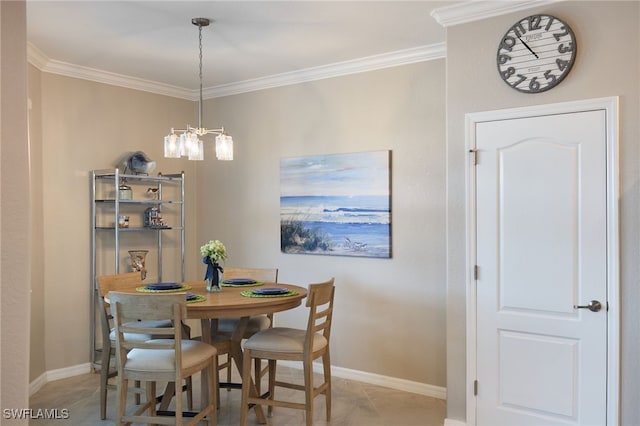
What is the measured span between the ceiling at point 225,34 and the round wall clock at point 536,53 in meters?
0.49

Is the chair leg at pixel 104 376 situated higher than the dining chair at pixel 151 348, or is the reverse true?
the dining chair at pixel 151 348

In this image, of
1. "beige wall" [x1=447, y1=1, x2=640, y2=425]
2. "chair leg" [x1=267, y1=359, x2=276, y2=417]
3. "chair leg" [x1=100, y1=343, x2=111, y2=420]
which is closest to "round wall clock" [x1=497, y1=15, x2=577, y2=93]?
"beige wall" [x1=447, y1=1, x2=640, y2=425]

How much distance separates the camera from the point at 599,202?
110 inches

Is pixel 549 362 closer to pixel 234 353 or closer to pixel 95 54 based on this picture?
pixel 234 353

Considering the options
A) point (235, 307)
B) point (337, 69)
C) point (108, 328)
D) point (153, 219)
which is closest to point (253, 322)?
point (235, 307)

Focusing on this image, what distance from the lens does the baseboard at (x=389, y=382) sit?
3955 mm

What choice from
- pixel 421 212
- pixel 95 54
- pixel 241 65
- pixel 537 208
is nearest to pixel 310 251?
pixel 421 212

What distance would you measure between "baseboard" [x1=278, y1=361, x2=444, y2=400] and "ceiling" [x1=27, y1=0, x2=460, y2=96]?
2716 mm

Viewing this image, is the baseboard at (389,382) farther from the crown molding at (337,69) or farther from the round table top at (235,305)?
the crown molding at (337,69)

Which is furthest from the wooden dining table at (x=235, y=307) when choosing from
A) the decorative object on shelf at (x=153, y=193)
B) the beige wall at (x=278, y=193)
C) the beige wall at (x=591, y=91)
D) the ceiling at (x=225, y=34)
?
the ceiling at (x=225, y=34)

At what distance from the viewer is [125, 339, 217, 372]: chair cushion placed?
2.83m

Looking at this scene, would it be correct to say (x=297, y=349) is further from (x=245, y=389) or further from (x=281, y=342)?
(x=245, y=389)

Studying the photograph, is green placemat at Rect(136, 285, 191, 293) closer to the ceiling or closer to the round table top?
the round table top

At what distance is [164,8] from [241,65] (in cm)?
131
